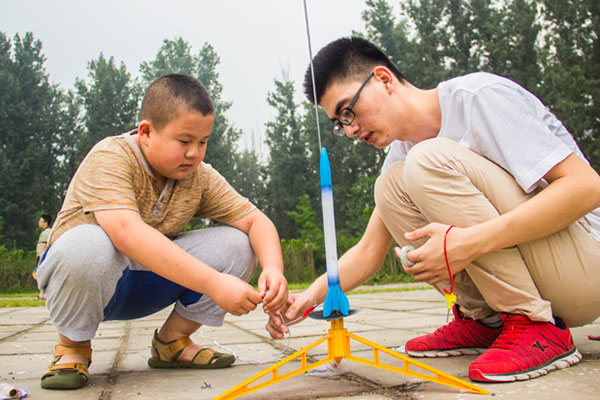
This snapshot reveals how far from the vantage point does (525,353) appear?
4.16 ft

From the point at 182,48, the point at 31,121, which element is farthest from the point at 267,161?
the point at 31,121

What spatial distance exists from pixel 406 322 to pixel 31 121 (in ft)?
93.2

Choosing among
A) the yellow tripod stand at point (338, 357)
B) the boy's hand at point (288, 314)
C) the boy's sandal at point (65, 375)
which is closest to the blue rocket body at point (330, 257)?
the yellow tripod stand at point (338, 357)

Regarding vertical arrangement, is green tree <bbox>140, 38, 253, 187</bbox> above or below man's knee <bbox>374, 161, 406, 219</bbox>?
above

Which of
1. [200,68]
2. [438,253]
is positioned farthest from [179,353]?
[200,68]

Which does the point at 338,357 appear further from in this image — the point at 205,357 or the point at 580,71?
the point at 580,71

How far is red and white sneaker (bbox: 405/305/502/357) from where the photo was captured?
1638 mm

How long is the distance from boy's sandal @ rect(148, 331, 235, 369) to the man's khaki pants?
0.81 metres

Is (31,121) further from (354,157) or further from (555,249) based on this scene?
(555,249)

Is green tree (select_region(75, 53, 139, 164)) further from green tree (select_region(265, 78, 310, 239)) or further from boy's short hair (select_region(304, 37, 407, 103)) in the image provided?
boy's short hair (select_region(304, 37, 407, 103))

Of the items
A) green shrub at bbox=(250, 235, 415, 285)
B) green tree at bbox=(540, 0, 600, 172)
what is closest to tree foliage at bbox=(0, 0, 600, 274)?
green tree at bbox=(540, 0, 600, 172)

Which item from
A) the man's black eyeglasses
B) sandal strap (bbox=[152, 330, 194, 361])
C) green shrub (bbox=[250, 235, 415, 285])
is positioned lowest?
green shrub (bbox=[250, 235, 415, 285])

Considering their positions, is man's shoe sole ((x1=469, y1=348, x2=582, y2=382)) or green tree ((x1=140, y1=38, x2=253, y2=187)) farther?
green tree ((x1=140, y1=38, x2=253, y2=187))

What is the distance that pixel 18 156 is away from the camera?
82.6 feet
